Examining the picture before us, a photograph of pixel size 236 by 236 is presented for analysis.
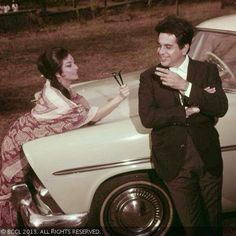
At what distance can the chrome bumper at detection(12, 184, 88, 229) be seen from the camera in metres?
3.38

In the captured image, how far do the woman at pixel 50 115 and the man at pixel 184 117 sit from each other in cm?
77

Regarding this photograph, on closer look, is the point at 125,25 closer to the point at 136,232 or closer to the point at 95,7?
the point at 95,7

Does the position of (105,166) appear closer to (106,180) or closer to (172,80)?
(106,180)

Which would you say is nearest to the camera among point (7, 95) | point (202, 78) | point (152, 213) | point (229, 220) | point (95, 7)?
point (202, 78)

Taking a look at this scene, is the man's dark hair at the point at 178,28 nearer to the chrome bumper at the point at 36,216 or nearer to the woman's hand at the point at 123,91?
the woman's hand at the point at 123,91

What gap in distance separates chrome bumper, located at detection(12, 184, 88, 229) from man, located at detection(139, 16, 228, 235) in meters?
0.78

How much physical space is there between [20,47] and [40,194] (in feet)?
39.0

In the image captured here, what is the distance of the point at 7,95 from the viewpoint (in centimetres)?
841

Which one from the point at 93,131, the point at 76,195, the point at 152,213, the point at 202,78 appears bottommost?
the point at 152,213

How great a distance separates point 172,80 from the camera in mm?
2736

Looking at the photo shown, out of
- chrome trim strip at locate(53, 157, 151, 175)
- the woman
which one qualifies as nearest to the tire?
chrome trim strip at locate(53, 157, 151, 175)

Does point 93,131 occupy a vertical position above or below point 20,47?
above

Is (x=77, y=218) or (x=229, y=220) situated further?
(x=229, y=220)

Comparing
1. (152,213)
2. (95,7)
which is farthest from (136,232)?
(95,7)
